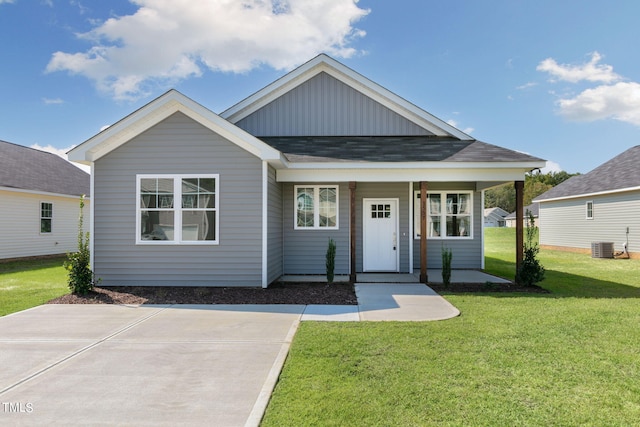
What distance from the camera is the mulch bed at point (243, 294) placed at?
7.81 metres

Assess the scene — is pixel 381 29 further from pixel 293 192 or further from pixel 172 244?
pixel 172 244

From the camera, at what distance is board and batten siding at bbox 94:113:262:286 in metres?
9.00

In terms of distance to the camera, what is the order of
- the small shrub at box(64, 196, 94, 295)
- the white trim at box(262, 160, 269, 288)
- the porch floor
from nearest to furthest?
the small shrub at box(64, 196, 94, 295), the white trim at box(262, 160, 269, 288), the porch floor

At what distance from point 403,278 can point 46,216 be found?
1685 cm

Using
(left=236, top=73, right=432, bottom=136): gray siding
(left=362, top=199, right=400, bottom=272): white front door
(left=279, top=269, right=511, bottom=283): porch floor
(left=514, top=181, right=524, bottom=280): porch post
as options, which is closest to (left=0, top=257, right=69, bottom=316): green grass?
(left=279, top=269, right=511, bottom=283): porch floor

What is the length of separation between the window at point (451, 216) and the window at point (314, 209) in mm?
2952

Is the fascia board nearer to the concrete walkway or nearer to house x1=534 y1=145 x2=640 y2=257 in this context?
the concrete walkway

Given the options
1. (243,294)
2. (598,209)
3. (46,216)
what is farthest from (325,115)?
(598,209)

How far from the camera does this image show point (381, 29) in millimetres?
14078

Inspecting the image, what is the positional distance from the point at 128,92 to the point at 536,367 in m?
16.0

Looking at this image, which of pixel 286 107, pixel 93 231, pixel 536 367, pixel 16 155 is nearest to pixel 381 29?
pixel 286 107

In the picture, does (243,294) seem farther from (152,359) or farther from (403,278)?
(403,278)

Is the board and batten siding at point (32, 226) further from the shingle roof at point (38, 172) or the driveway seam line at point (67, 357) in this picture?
the driveway seam line at point (67, 357)

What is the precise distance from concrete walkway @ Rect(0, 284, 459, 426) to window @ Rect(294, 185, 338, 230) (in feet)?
14.1
